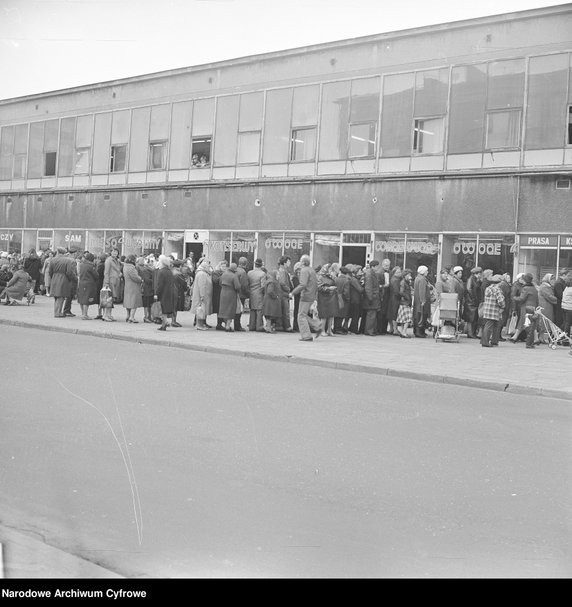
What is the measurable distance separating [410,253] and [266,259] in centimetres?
636

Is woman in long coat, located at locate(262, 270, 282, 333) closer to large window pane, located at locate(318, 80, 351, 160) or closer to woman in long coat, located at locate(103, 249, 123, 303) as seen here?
woman in long coat, located at locate(103, 249, 123, 303)

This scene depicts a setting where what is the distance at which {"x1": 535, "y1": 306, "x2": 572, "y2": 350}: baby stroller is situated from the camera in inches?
782

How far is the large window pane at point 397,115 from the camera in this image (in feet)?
95.0

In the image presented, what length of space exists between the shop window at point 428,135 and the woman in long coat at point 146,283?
10711 mm

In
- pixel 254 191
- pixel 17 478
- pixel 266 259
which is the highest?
pixel 254 191

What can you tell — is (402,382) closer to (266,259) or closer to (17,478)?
(17,478)

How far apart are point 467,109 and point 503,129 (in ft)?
4.91

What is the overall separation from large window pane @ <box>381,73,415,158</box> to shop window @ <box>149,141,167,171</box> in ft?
35.3

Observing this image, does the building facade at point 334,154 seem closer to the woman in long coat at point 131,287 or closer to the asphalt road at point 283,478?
the woman in long coat at point 131,287

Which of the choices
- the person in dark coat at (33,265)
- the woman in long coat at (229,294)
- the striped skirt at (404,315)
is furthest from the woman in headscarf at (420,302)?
the person in dark coat at (33,265)

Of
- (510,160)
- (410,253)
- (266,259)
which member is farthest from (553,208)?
(266,259)

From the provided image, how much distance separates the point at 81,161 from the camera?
3988cm

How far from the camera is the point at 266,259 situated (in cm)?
3278
